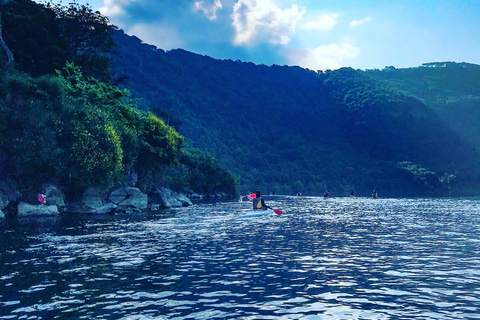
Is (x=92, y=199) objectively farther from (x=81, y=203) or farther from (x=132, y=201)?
(x=132, y=201)

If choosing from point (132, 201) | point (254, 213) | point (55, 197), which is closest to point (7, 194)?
point (55, 197)

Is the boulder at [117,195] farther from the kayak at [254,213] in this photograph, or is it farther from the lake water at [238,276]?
the lake water at [238,276]

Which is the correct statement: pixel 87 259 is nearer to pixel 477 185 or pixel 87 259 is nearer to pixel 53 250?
pixel 53 250

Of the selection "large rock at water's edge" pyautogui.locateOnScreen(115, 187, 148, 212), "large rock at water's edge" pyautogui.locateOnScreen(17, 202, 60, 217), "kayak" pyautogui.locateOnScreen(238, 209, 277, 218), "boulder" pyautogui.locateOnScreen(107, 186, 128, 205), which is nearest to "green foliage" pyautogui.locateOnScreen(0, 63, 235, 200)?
"boulder" pyautogui.locateOnScreen(107, 186, 128, 205)

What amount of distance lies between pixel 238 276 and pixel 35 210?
105 feet

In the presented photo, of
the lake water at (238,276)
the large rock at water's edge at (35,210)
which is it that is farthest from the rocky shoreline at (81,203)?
the lake water at (238,276)

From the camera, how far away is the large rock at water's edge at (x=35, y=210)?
130 ft

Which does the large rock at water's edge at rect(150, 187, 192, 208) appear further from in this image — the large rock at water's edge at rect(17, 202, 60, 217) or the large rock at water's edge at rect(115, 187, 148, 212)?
the large rock at water's edge at rect(17, 202, 60, 217)

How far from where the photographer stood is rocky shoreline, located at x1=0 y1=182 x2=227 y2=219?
133ft

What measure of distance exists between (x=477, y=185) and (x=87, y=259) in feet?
632

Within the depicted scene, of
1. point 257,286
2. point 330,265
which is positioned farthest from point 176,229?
point 257,286

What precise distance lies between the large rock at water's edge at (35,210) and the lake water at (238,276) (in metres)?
13.8

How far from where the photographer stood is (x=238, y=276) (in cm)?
1497

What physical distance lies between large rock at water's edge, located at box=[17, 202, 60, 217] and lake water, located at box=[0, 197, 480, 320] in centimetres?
1381
